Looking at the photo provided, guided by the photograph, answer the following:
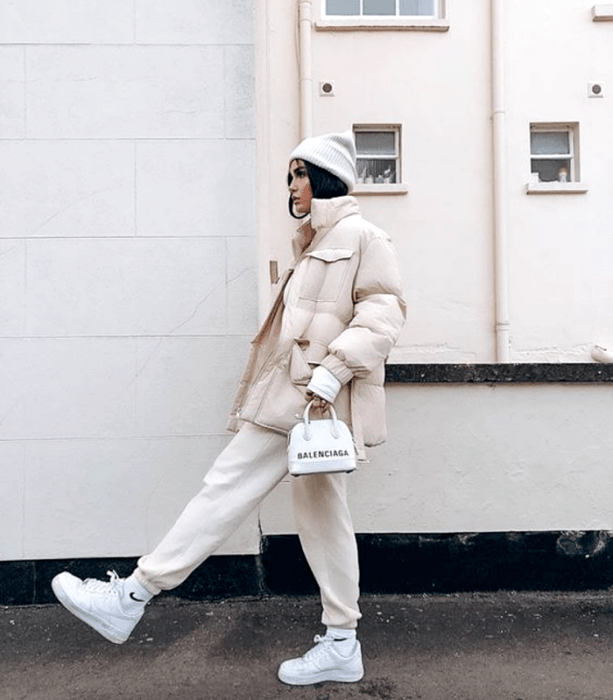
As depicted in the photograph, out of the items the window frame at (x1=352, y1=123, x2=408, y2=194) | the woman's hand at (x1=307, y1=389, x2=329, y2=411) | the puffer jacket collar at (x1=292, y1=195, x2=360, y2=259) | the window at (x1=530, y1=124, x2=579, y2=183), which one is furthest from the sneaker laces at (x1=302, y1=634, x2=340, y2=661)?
the window at (x1=530, y1=124, x2=579, y2=183)

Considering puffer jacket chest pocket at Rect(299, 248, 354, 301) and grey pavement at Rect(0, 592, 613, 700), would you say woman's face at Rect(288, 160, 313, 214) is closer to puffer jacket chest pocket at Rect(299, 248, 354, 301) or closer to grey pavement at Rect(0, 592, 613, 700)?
puffer jacket chest pocket at Rect(299, 248, 354, 301)

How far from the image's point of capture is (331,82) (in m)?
6.54

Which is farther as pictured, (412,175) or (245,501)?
(412,175)

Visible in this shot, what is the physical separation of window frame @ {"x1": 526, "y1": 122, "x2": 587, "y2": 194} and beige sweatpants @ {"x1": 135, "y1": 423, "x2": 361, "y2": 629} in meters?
5.23

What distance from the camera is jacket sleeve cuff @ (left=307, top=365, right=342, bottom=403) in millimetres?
2293

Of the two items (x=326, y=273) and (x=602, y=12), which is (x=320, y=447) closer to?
(x=326, y=273)

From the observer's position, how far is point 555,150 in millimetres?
7066

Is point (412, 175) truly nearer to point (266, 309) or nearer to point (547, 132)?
point (547, 132)

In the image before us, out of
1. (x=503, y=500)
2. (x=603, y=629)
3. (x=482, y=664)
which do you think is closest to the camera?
(x=482, y=664)

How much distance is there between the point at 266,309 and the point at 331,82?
4017 millimetres

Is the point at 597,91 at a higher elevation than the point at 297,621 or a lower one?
higher

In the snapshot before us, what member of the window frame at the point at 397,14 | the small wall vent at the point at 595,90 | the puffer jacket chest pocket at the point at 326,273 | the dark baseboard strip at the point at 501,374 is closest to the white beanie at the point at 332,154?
the puffer jacket chest pocket at the point at 326,273

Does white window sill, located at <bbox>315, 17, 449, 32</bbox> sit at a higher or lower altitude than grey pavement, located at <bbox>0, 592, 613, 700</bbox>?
higher

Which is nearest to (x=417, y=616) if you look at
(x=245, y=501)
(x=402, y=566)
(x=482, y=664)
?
(x=402, y=566)
